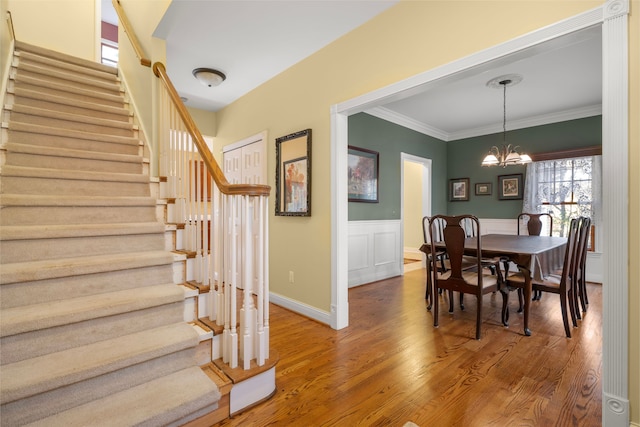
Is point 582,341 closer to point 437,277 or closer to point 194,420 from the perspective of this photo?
point 437,277

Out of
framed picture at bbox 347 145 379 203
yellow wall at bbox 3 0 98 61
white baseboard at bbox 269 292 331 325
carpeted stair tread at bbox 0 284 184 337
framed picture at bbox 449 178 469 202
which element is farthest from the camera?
framed picture at bbox 449 178 469 202

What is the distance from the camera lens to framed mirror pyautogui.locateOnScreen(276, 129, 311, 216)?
10.6 feet

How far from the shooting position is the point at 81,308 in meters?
1.57

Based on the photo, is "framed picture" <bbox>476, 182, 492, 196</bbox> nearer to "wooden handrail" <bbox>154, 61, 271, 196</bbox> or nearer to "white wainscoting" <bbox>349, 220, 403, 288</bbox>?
"white wainscoting" <bbox>349, 220, 403, 288</bbox>

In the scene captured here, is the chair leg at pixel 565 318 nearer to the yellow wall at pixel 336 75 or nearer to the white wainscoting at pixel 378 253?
the yellow wall at pixel 336 75

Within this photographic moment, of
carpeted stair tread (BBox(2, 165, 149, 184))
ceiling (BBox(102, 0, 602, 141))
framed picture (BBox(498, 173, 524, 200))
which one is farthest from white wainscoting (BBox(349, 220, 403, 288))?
carpeted stair tread (BBox(2, 165, 149, 184))

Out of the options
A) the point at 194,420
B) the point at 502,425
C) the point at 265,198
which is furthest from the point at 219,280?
the point at 502,425

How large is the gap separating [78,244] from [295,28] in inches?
96.0

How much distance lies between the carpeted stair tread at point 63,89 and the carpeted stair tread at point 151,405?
3.13 metres

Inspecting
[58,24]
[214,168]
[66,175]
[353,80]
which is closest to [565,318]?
[353,80]

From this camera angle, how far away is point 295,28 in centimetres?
275

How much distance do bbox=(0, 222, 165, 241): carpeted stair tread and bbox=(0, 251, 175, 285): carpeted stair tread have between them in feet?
0.48

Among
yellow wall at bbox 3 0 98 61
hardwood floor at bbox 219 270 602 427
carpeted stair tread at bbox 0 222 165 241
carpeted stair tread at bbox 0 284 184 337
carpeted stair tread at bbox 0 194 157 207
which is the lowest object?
hardwood floor at bbox 219 270 602 427

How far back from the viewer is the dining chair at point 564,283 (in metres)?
2.69
